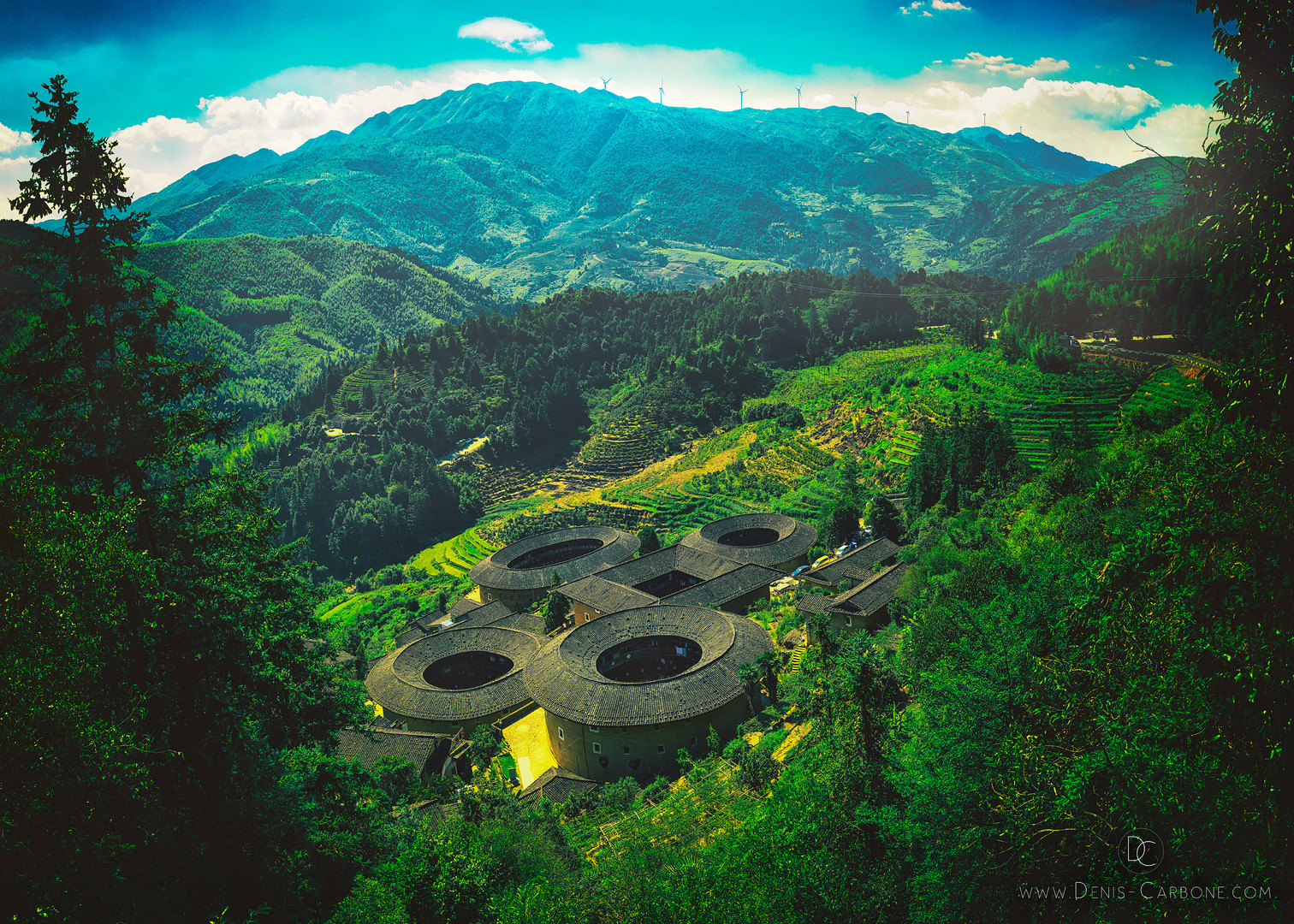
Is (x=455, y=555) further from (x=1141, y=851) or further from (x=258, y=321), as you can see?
(x=258, y=321)

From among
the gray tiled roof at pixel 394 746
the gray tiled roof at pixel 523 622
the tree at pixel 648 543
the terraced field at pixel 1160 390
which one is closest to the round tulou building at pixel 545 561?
the tree at pixel 648 543

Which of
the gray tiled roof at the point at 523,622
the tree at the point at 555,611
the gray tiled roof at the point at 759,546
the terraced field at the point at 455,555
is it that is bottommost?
the terraced field at the point at 455,555

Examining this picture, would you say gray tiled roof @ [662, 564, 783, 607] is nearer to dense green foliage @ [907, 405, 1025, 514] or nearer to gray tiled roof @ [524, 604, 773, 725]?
gray tiled roof @ [524, 604, 773, 725]

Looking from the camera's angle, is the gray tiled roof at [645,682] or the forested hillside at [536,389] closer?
the gray tiled roof at [645,682]

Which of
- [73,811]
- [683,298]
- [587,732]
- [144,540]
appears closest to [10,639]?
[73,811]

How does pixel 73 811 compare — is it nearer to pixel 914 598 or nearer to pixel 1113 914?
pixel 1113 914

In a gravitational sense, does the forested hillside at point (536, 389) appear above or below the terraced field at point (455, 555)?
above

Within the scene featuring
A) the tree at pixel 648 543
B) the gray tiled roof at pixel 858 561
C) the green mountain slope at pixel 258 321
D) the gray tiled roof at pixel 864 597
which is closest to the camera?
the gray tiled roof at pixel 864 597

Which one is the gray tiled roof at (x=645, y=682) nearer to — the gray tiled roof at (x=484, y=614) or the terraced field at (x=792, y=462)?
the gray tiled roof at (x=484, y=614)
